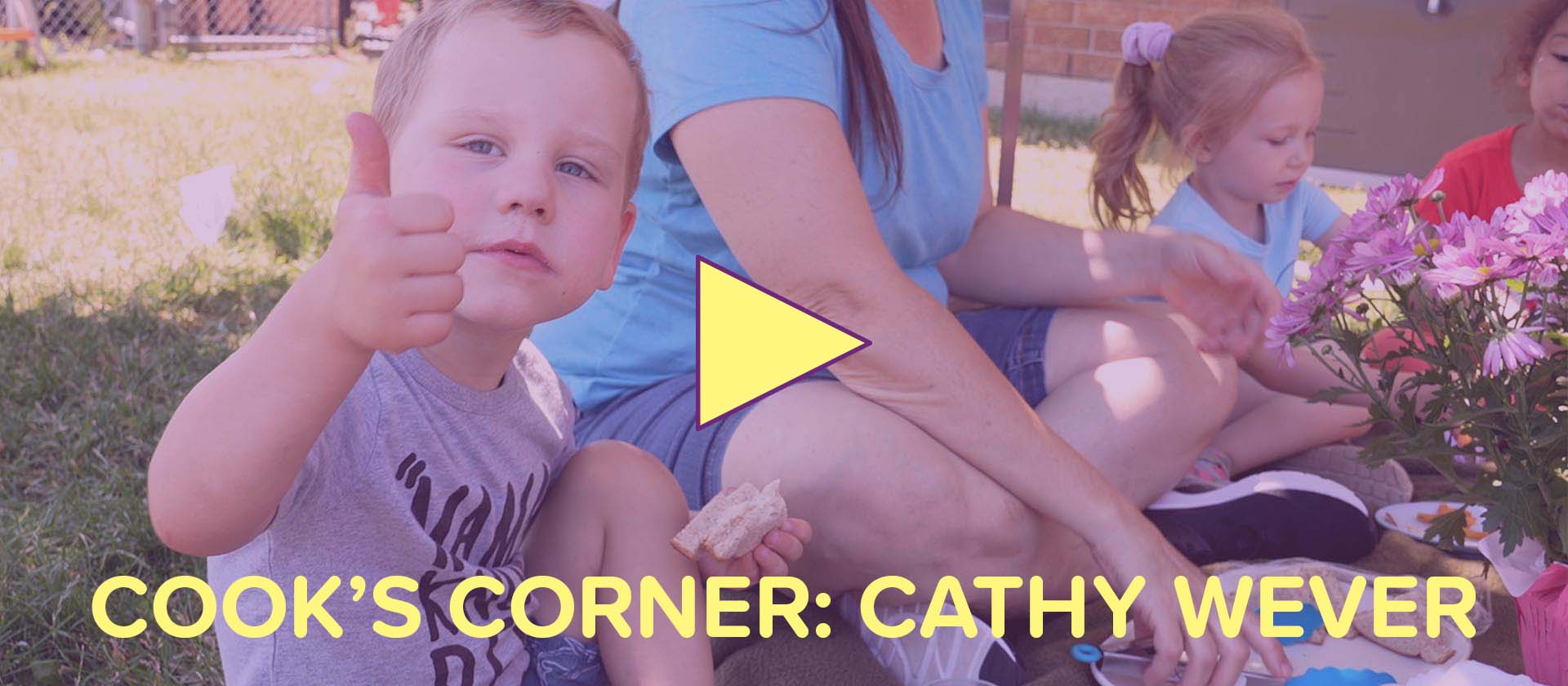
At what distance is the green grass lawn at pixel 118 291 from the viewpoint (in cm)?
172

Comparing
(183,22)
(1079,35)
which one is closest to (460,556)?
(1079,35)

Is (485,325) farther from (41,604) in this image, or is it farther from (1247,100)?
(1247,100)

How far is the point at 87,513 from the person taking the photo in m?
1.94

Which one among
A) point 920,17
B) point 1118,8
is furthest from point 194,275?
point 1118,8

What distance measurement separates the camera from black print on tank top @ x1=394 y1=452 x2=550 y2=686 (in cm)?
127

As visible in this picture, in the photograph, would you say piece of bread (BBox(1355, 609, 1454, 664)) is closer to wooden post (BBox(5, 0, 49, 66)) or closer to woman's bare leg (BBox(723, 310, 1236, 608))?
woman's bare leg (BBox(723, 310, 1236, 608))

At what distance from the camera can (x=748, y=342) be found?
5.38ft

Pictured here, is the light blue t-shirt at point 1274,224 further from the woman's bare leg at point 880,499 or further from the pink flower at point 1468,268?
the pink flower at point 1468,268

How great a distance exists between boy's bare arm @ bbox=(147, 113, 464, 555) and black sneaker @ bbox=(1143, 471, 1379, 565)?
54.8 inches

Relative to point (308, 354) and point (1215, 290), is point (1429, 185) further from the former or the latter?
point (308, 354)

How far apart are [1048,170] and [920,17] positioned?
359cm

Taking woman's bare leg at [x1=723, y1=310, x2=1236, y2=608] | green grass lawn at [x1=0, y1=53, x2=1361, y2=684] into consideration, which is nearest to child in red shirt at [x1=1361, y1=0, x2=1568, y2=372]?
woman's bare leg at [x1=723, y1=310, x2=1236, y2=608]

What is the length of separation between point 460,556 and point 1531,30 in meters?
2.60

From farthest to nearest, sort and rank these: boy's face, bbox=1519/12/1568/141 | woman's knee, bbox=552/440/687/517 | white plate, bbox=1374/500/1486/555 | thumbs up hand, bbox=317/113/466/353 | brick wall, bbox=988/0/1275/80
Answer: brick wall, bbox=988/0/1275/80 < boy's face, bbox=1519/12/1568/141 < white plate, bbox=1374/500/1486/555 < woman's knee, bbox=552/440/687/517 < thumbs up hand, bbox=317/113/466/353
